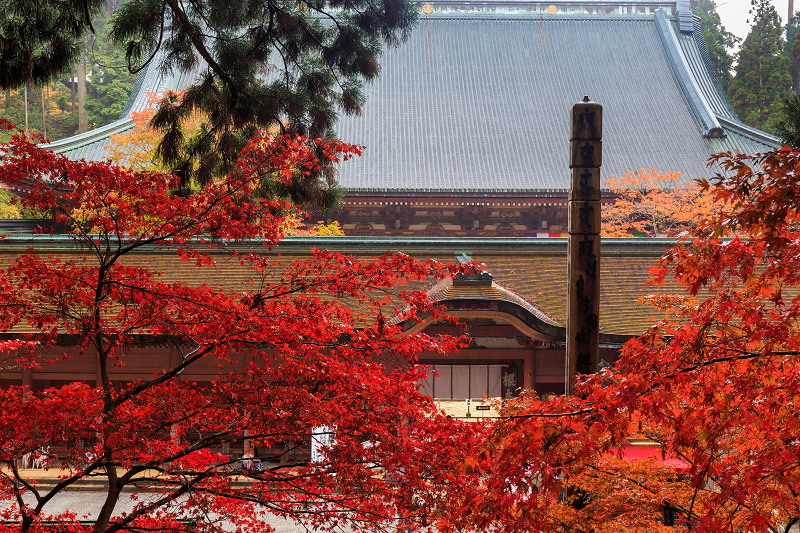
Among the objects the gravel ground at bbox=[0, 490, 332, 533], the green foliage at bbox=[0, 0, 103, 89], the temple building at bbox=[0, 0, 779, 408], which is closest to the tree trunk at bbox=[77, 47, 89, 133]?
the temple building at bbox=[0, 0, 779, 408]

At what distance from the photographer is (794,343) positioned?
10.6ft

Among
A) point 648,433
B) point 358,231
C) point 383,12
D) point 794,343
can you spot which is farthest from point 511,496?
point 358,231

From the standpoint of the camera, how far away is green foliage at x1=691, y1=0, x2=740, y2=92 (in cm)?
2981

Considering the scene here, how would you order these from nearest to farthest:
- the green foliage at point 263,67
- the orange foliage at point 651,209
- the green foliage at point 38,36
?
the green foliage at point 38,36 → the green foliage at point 263,67 → the orange foliage at point 651,209

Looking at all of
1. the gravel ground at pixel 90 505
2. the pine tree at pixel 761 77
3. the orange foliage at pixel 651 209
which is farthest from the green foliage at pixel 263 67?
the pine tree at pixel 761 77

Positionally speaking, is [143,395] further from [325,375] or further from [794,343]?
Result: [794,343]

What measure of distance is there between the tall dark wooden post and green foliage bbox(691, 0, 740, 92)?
26672 mm

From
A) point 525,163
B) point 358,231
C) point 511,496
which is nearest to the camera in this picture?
point 511,496

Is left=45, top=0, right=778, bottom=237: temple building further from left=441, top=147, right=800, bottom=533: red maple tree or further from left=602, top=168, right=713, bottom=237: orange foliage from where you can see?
left=441, top=147, right=800, bottom=533: red maple tree

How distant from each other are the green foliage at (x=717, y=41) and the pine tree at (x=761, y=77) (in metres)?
1.39

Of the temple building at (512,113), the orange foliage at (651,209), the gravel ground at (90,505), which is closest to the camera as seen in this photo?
the gravel ground at (90,505)

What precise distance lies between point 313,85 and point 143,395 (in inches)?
121

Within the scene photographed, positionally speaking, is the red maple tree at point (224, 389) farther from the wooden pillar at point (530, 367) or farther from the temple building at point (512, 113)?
the temple building at point (512, 113)

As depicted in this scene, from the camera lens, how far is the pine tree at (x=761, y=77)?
26.0 metres
